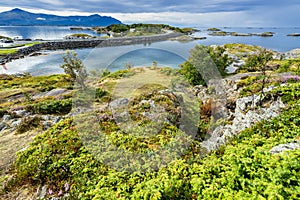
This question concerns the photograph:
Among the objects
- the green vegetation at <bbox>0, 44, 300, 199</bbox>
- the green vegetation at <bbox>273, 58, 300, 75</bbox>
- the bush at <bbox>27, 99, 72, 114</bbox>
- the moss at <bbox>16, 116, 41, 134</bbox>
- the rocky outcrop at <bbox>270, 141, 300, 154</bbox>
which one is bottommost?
the bush at <bbox>27, 99, 72, 114</bbox>

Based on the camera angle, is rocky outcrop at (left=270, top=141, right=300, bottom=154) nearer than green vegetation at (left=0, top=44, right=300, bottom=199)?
No

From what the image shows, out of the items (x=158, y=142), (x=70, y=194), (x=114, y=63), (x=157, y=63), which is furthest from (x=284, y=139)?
(x=114, y=63)

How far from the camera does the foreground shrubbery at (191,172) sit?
11.9ft

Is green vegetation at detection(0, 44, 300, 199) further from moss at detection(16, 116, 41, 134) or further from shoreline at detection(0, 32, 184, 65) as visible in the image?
shoreline at detection(0, 32, 184, 65)


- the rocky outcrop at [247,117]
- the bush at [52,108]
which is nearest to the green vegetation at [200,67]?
the rocky outcrop at [247,117]

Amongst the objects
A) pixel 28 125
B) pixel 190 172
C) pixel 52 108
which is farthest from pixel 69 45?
pixel 190 172

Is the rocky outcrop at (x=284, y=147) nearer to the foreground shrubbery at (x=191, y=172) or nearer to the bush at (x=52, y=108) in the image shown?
the foreground shrubbery at (x=191, y=172)

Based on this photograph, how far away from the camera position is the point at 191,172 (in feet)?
15.3

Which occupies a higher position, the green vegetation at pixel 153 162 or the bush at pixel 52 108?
the green vegetation at pixel 153 162

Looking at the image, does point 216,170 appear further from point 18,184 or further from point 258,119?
point 18,184

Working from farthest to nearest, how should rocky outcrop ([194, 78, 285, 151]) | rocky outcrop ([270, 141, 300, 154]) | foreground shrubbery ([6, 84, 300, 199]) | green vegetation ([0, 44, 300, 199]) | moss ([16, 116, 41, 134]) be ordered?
1. moss ([16, 116, 41, 134])
2. rocky outcrop ([194, 78, 285, 151])
3. rocky outcrop ([270, 141, 300, 154])
4. green vegetation ([0, 44, 300, 199])
5. foreground shrubbery ([6, 84, 300, 199])

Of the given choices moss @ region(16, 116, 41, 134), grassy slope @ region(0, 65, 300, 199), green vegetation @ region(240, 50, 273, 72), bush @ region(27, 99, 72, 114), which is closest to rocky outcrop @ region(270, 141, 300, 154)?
grassy slope @ region(0, 65, 300, 199)

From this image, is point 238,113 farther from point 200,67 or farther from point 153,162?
point 200,67

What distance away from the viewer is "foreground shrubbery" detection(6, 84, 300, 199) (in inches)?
143
